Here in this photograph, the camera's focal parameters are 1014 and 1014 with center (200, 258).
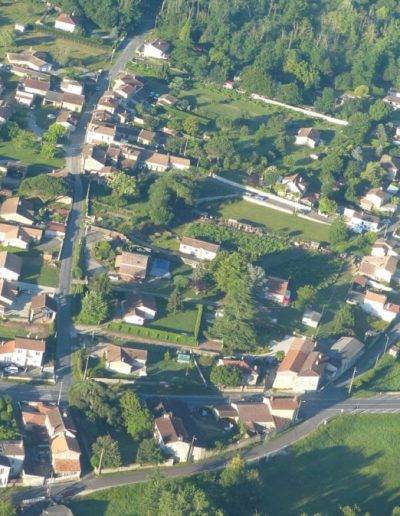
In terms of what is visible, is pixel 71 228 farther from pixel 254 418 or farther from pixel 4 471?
pixel 4 471

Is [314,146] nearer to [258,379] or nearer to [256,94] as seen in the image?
[256,94]

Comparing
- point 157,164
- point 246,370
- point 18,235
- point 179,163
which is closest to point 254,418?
point 246,370

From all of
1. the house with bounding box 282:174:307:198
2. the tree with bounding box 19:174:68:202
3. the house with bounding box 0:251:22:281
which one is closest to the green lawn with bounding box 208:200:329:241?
the house with bounding box 282:174:307:198

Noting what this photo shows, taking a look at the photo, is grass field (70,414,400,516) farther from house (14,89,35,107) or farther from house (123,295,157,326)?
house (14,89,35,107)

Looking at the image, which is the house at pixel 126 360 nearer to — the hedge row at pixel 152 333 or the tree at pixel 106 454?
the hedge row at pixel 152 333

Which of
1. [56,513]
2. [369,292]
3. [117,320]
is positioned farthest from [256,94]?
[56,513]
